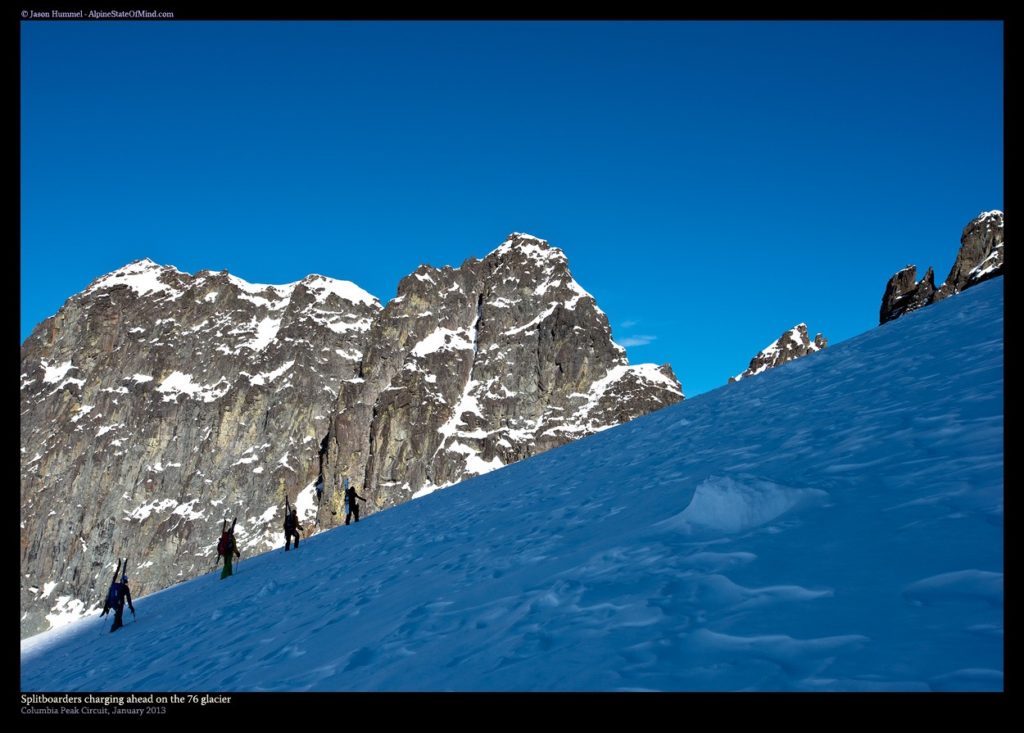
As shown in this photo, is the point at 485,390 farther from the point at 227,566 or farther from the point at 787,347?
the point at 227,566

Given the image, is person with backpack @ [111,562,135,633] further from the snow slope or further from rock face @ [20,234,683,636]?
rock face @ [20,234,683,636]

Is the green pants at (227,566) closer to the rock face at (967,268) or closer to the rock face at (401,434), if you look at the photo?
the rock face at (967,268)

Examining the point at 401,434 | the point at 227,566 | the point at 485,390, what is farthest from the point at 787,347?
the point at 227,566

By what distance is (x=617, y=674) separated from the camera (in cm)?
413

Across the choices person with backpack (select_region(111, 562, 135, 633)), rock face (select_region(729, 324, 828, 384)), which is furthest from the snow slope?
rock face (select_region(729, 324, 828, 384))

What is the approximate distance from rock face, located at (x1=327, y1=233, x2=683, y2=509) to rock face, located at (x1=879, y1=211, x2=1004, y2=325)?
74.7 meters

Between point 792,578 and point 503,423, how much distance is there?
17002cm

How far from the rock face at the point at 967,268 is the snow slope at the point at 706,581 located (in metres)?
88.1

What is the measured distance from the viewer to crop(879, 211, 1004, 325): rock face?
87500 mm

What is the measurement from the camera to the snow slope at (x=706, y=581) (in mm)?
3988

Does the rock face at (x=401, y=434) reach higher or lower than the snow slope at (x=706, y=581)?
higher

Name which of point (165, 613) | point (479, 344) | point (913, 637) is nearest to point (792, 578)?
point (913, 637)

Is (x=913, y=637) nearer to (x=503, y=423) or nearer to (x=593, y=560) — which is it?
(x=593, y=560)

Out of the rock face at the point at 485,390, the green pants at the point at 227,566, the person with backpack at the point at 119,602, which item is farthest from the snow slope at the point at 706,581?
the rock face at the point at 485,390
